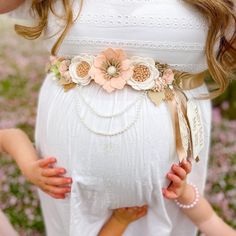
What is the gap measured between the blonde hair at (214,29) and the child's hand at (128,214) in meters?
0.36

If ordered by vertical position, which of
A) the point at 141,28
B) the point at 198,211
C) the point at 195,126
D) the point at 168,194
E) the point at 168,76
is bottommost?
the point at 198,211

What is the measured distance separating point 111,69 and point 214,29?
262 millimetres

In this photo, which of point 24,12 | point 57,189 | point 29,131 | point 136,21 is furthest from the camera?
point 29,131

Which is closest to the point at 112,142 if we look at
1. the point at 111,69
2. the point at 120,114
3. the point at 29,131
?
the point at 120,114

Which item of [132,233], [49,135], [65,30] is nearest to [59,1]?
[65,30]

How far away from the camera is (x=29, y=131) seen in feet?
8.31

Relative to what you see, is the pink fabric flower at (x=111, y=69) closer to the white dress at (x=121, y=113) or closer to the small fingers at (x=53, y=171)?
the white dress at (x=121, y=113)

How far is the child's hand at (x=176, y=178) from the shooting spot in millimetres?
1364

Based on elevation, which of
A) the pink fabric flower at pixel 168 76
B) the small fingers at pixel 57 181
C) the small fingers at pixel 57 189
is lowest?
the small fingers at pixel 57 189

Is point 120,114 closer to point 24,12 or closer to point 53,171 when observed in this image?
point 53,171

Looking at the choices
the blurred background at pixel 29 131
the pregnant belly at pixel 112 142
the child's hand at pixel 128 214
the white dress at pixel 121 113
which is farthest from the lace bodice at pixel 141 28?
the blurred background at pixel 29 131

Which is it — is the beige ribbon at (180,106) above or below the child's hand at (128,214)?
above

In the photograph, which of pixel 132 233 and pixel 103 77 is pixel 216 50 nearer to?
pixel 103 77

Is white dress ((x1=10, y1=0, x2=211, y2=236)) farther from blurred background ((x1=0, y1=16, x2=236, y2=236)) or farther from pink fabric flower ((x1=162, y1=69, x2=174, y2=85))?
blurred background ((x1=0, y1=16, x2=236, y2=236))
